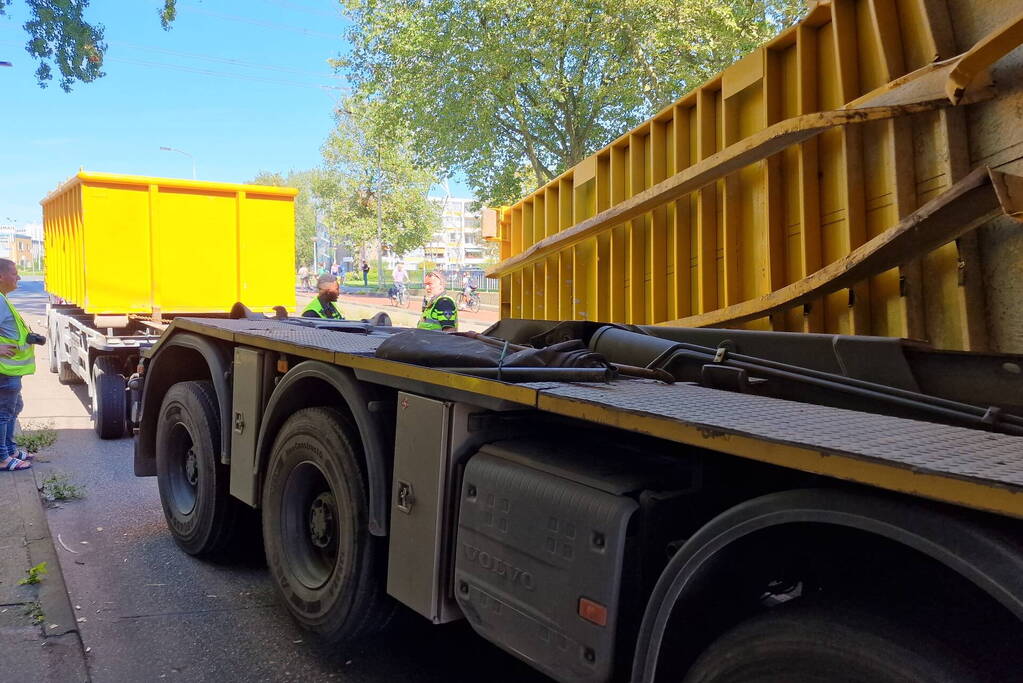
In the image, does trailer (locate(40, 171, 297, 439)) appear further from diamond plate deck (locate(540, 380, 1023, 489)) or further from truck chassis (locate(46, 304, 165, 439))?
diamond plate deck (locate(540, 380, 1023, 489))

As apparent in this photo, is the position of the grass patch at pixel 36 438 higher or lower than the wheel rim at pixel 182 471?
lower

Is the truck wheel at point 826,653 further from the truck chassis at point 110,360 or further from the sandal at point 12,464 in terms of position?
the truck chassis at point 110,360

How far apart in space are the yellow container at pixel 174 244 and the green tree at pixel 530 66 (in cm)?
865

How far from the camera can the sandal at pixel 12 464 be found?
23.8 feet

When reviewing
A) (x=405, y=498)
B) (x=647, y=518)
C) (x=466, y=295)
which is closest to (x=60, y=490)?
(x=405, y=498)

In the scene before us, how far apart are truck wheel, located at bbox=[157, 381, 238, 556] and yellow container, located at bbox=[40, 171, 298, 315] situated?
476 centimetres

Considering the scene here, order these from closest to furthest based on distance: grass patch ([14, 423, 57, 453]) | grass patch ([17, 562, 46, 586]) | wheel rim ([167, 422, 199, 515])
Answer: grass patch ([17, 562, 46, 586])
wheel rim ([167, 422, 199, 515])
grass patch ([14, 423, 57, 453])

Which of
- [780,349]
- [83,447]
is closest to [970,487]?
[780,349]

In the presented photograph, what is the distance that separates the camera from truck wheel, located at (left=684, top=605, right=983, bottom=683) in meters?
1.63

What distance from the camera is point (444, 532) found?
116 inches

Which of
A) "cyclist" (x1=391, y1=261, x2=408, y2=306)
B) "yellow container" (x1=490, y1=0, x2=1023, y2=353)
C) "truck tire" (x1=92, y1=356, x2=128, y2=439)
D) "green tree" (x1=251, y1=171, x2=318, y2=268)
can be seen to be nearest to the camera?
"yellow container" (x1=490, y1=0, x2=1023, y2=353)

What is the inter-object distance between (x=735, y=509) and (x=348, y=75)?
2149cm

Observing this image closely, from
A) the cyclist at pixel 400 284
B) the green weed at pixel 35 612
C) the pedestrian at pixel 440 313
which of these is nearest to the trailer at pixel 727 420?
the green weed at pixel 35 612

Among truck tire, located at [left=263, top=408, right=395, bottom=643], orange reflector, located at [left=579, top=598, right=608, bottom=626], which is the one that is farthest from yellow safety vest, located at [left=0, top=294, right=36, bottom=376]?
orange reflector, located at [left=579, top=598, right=608, bottom=626]
